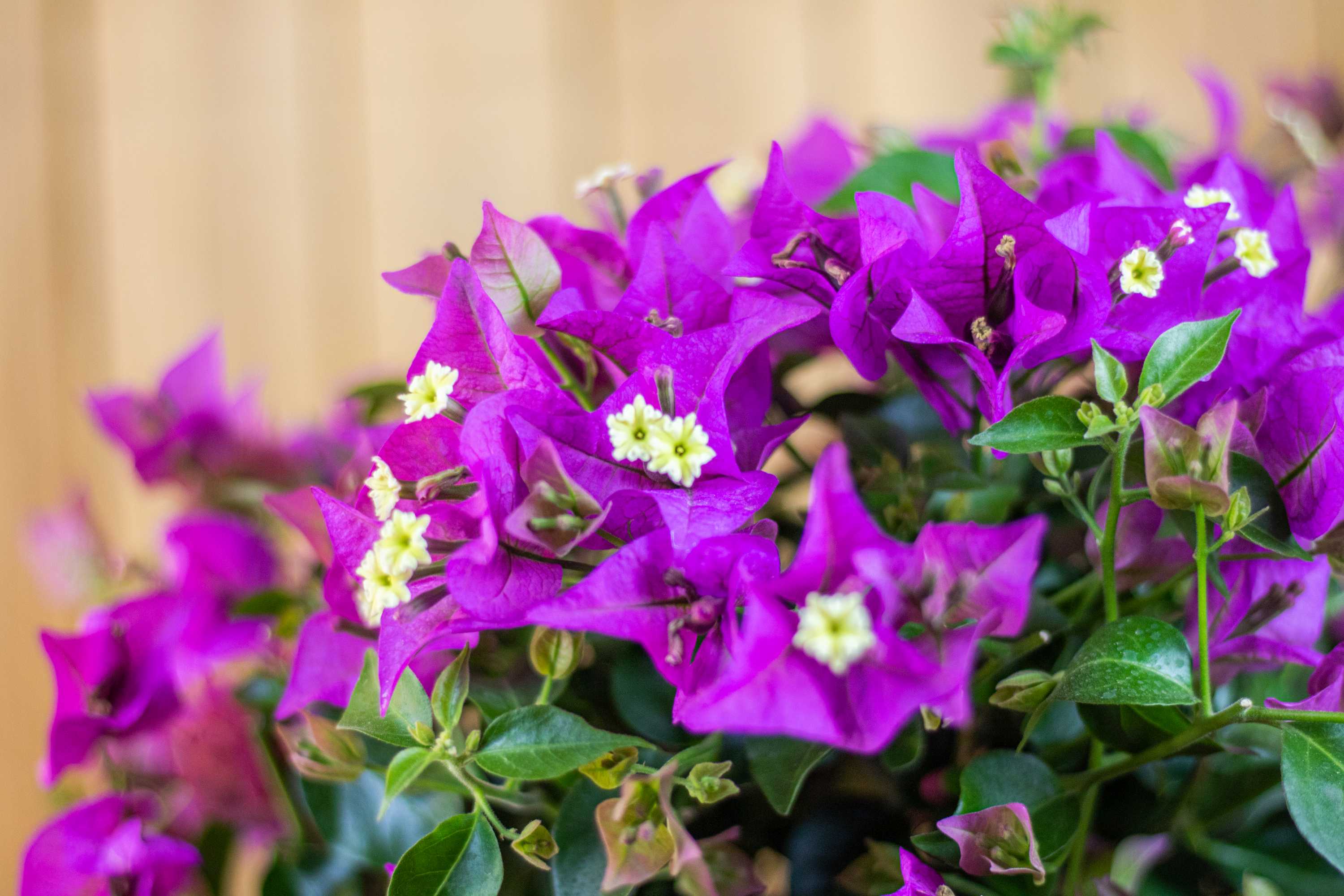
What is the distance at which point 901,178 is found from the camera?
0.42m

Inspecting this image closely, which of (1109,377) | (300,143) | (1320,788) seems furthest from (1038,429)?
(300,143)

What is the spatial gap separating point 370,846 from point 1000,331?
32 cm

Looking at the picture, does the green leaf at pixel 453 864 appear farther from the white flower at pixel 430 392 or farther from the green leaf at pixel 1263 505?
the green leaf at pixel 1263 505

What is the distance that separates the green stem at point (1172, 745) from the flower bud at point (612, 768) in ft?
0.49

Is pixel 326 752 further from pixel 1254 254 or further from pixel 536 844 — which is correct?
pixel 1254 254

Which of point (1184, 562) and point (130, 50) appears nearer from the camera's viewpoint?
point (1184, 562)

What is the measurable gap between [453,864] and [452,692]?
0.05m

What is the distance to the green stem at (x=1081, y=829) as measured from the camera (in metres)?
0.33

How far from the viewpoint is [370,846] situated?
43 centimetres

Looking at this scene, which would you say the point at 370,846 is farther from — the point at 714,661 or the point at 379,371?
the point at 379,371

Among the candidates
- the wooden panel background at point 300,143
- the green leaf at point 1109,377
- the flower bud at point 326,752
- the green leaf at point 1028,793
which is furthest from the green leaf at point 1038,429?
the wooden panel background at point 300,143

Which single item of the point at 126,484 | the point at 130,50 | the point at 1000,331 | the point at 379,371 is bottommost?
the point at 126,484

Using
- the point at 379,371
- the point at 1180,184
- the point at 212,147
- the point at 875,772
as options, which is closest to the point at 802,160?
the point at 1180,184

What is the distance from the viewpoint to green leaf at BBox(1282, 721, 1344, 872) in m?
0.28
